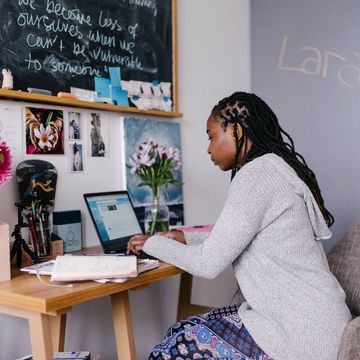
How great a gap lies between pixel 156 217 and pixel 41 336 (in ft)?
3.20

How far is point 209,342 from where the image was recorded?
145 cm

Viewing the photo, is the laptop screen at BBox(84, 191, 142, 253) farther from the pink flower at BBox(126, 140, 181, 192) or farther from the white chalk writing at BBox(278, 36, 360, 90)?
the white chalk writing at BBox(278, 36, 360, 90)

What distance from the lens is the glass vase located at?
7.13 feet

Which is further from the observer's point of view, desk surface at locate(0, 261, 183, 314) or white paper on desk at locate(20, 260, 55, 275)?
white paper on desk at locate(20, 260, 55, 275)

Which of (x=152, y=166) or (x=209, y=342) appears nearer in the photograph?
(x=209, y=342)

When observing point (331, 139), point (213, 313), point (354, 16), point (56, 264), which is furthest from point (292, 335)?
point (354, 16)

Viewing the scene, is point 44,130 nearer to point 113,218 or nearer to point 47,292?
point 113,218

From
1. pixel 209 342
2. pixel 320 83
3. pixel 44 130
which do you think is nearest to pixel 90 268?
pixel 209 342

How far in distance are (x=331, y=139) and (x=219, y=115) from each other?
43.5 inches

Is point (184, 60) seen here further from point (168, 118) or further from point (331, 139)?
point (331, 139)

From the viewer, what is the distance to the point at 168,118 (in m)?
2.47

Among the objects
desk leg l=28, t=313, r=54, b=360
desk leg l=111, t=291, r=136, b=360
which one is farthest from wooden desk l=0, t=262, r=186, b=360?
desk leg l=111, t=291, r=136, b=360

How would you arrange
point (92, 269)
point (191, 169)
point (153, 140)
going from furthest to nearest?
point (191, 169) → point (153, 140) → point (92, 269)

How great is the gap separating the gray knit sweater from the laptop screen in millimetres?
468
